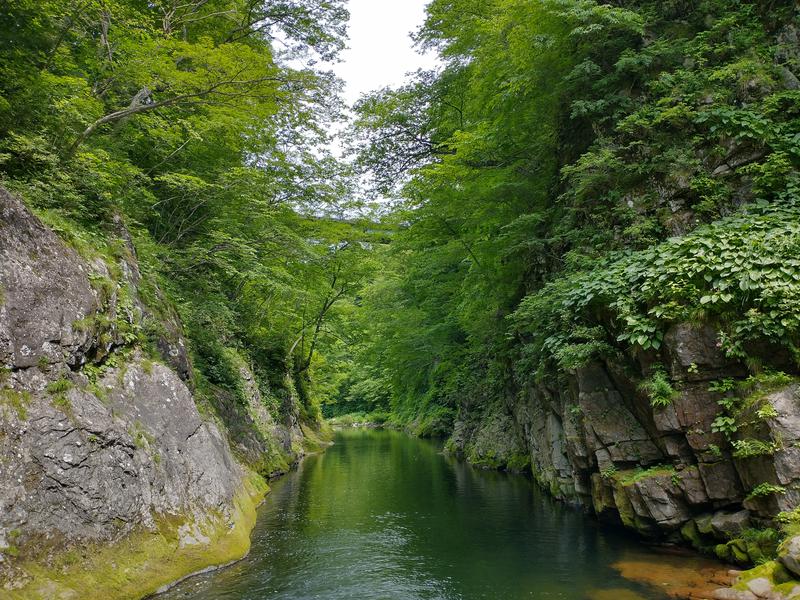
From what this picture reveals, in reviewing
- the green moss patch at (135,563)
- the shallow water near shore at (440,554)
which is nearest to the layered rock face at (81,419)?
the green moss patch at (135,563)

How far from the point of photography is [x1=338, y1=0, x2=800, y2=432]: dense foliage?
8.00 metres

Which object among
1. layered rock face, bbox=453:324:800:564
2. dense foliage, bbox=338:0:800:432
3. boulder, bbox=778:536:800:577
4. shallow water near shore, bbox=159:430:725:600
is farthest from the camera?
dense foliage, bbox=338:0:800:432

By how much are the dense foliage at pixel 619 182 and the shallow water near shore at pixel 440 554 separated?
9.51 feet

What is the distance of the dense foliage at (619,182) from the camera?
8000mm

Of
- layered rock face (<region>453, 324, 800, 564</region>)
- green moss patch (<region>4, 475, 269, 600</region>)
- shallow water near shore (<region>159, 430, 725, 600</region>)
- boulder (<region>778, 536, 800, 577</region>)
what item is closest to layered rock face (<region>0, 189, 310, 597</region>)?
green moss patch (<region>4, 475, 269, 600</region>)

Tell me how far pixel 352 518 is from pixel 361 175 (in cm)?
1596

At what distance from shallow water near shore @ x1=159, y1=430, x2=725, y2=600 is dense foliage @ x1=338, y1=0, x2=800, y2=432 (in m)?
2.90

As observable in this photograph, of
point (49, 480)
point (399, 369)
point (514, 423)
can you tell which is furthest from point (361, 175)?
point (49, 480)

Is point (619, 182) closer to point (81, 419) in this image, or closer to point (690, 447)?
point (690, 447)

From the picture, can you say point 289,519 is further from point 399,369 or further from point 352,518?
point 399,369

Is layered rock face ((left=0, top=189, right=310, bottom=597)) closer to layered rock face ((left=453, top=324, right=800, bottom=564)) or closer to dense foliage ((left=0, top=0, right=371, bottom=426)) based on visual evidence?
dense foliage ((left=0, top=0, right=371, bottom=426))

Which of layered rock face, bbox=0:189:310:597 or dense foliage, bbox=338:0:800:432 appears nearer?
layered rock face, bbox=0:189:310:597

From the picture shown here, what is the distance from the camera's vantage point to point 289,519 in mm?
11094

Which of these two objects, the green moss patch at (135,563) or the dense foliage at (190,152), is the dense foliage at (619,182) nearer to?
the dense foliage at (190,152)
